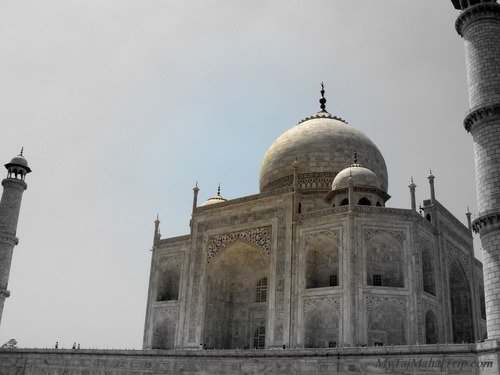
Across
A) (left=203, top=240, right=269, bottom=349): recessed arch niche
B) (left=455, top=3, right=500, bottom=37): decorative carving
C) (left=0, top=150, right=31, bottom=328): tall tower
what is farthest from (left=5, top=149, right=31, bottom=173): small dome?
(left=455, top=3, right=500, bottom=37): decorative carving

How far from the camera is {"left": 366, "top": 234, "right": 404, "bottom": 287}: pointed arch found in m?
19.0

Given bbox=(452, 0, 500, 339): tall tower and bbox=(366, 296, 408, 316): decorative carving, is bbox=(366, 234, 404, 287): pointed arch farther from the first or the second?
bbox=(452, 0, 500, 339): tall tower

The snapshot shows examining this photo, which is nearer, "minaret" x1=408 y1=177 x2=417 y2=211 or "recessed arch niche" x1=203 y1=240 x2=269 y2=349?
"minaret" x1=408 y1=177 x2=417 y2=211

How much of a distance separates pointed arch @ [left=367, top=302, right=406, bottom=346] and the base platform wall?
4.56m

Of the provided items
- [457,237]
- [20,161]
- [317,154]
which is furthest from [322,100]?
[20,161]

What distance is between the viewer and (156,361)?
1698cm

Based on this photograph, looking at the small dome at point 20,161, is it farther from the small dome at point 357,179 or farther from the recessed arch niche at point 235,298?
the small dome at point 357,179

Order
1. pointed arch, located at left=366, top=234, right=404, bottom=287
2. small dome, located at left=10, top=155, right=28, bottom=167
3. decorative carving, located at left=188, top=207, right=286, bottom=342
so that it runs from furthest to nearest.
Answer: small dome, located at left=10, top=155, right=28, bottom=167
decorative carving, located at left=188, top=207, right=286, bottom=342
pointed arch, located at left=366, top=234, right=404, bottom=287

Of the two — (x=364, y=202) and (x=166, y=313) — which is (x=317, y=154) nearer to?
(x=364, y=202)

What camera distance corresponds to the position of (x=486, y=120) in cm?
1302

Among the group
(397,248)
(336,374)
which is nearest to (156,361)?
(336,374)

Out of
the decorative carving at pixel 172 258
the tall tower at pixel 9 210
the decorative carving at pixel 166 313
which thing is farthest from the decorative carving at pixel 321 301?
the tall tower at pixel 9 210

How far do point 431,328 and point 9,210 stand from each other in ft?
60.5

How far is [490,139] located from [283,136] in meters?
15.1
